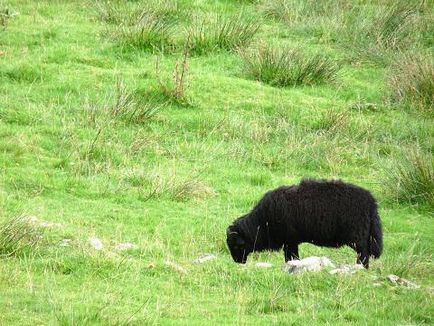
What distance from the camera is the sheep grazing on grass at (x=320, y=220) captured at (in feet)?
34.1

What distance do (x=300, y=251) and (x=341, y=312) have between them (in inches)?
116

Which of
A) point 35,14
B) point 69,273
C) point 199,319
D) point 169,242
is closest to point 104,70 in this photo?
point 35,14

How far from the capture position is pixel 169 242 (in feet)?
35.0

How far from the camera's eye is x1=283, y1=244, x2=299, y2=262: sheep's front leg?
10.7 metres

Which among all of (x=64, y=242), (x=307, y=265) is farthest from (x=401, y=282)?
(x=64, y=242)

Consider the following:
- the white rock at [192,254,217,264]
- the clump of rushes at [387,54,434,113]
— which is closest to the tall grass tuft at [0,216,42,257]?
the white rock at [192,254,217,264]

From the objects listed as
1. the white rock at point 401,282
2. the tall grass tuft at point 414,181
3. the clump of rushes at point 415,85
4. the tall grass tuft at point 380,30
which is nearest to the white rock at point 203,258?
the white rock at point 401,282

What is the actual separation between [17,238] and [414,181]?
5.45 meters

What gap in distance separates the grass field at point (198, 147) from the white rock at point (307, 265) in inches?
10.6

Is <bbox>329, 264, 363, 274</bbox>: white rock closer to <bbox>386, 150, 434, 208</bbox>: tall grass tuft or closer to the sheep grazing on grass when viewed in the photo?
the sheep grazing on grass

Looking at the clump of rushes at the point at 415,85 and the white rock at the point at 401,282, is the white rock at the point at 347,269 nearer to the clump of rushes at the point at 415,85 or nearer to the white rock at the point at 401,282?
the white rock at the point at 401,282

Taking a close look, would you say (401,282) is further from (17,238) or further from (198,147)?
(198,147)

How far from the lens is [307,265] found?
9.44m

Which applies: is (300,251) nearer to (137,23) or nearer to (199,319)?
(199,319)
